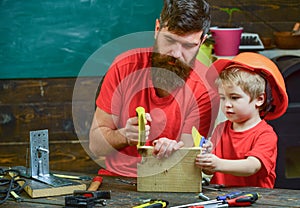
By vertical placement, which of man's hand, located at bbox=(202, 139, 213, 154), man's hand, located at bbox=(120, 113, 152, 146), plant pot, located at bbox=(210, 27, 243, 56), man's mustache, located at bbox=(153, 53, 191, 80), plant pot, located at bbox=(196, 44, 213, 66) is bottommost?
man's hand, located at bbox=(202, 139, 213, 154)

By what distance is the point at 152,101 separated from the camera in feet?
8.71

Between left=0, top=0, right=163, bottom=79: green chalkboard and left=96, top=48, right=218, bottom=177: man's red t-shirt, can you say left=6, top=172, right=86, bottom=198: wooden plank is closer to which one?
left=96, top=48, right=218, bottom=177: man's red t-shirt

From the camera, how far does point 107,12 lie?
168 inches

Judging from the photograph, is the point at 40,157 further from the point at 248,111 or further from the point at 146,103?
the point at 248,111

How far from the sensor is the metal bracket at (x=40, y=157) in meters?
2.25

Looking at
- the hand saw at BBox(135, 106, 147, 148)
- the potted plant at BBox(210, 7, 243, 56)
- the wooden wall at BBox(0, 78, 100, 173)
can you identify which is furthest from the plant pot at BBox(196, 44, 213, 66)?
the hand saw at BBox(135, 106, 147, 148)

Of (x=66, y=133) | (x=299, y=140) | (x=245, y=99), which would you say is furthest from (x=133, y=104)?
(x=66, y=133)

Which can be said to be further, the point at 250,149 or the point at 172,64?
the point at 172,64

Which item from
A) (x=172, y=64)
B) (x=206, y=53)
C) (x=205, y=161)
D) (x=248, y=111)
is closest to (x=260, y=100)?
(x=248, y=111)

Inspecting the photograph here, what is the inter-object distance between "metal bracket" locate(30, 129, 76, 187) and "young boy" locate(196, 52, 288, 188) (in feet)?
1.98

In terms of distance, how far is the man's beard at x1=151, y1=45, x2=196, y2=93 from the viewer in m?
2.60

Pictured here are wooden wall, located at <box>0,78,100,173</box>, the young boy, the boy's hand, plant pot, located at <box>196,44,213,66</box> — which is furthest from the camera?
wooden wall, located at <box>0,78,100,173</box>

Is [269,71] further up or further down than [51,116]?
further up

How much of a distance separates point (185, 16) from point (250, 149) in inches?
21.1
